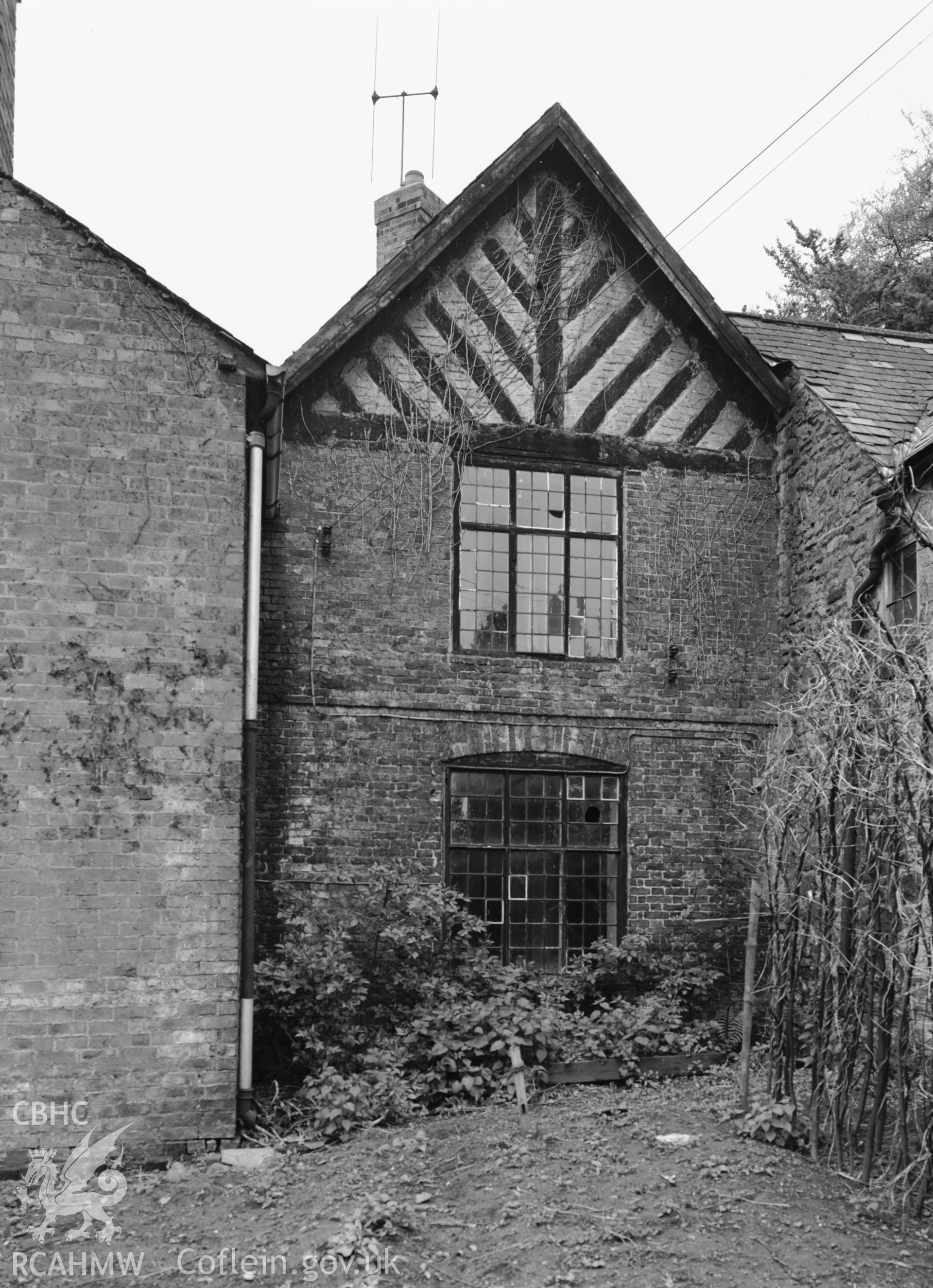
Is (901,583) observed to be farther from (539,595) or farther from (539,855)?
(539,855)

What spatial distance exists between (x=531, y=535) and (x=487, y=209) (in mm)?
3271

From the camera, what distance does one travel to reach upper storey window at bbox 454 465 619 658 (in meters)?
12.2

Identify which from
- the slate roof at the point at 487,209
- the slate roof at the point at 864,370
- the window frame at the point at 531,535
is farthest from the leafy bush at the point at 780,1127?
the slate roof at the point at 487,209

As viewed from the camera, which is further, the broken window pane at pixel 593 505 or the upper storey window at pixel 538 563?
the broken window pane at pixel 593 505

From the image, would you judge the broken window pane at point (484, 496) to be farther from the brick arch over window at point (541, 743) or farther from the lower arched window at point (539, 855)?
the lower arched window at point (539, 855)

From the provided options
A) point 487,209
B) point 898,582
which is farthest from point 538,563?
point 487,209

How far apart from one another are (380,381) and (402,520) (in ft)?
4.51

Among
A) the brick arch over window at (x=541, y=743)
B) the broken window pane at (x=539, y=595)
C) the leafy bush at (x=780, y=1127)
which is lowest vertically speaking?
the leafy bush at (x=780, y=1127)

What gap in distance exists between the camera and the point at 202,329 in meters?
9.29

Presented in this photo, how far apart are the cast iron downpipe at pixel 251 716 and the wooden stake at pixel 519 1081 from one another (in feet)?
6.43

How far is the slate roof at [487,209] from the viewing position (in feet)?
38.3

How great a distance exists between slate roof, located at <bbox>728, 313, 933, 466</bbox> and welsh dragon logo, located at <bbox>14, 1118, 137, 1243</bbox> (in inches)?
327

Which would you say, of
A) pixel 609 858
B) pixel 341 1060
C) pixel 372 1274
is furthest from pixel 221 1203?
pixel 609 858

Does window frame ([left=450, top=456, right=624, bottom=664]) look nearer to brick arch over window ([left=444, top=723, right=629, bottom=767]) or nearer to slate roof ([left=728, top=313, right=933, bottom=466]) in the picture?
brick arch over window ([left=444, top=723, right=629, bottom=767])
